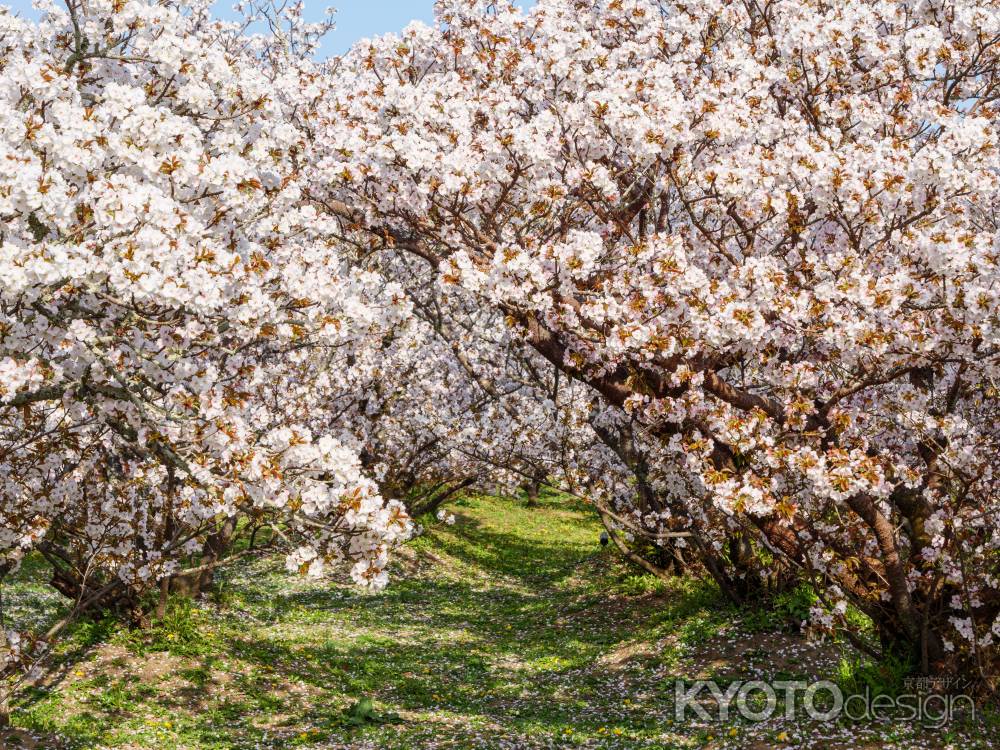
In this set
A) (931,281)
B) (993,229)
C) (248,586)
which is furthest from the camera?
(248,586)

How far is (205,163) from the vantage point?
23.5 feet

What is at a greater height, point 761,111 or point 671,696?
point 761,111

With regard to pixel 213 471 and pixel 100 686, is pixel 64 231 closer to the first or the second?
pixel 213 471

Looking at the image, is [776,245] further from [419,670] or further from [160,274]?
[419,670]

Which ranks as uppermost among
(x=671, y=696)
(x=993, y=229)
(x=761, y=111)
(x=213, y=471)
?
(x=761, y=111)

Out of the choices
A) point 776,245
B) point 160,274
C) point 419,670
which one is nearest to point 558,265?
point 776,245

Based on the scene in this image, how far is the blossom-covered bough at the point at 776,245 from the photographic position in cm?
869

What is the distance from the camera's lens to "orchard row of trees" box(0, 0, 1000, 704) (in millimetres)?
7125

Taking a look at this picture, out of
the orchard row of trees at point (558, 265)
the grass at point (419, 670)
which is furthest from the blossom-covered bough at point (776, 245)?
the grass at point (419, 670)

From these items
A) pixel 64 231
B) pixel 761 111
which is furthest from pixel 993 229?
pixel 64 231

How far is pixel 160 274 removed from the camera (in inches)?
246

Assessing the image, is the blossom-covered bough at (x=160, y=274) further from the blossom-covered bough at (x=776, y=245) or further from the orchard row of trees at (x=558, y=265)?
the blossom-covered bough at (x=776, y=245)

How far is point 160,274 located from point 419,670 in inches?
399

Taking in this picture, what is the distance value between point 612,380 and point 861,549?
152 inches
